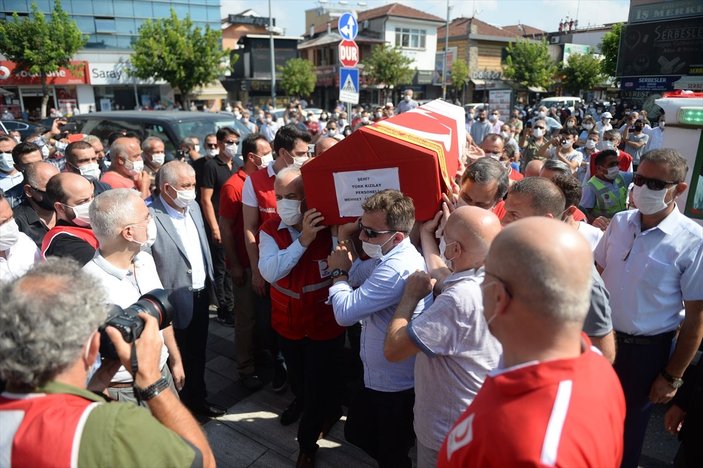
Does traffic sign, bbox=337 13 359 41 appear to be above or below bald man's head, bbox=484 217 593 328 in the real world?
above

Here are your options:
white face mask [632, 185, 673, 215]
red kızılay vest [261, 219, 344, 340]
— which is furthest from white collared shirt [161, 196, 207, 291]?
white face mask [632, 185, 673, 215]

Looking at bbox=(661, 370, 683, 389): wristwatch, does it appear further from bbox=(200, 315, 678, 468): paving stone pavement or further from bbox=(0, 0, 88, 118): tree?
bbox=(0, 0, 88, 118): tree

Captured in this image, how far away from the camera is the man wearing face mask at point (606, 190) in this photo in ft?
15.5

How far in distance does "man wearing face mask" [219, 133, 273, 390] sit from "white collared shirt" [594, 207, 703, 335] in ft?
8.81

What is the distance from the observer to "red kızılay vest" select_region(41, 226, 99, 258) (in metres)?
2.71

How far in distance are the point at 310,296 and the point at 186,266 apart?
907mm

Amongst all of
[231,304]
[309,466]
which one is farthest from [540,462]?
[231,304]

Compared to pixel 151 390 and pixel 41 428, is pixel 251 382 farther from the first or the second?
pixel 41 428

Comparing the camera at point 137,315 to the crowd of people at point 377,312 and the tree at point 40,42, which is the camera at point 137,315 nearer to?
the crowd of people at point 377,312

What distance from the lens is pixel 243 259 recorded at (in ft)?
13.4

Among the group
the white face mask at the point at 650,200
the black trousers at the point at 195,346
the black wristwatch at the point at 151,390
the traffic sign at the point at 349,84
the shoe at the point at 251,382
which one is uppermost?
the traffic sign at the point at 349,84

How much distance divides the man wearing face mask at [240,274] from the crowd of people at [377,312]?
0.02 m

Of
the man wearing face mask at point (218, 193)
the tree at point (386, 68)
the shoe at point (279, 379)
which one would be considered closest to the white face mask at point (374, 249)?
the shoe at point (279, 379)

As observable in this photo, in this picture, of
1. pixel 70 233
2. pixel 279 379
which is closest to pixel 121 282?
pixel 70 233
